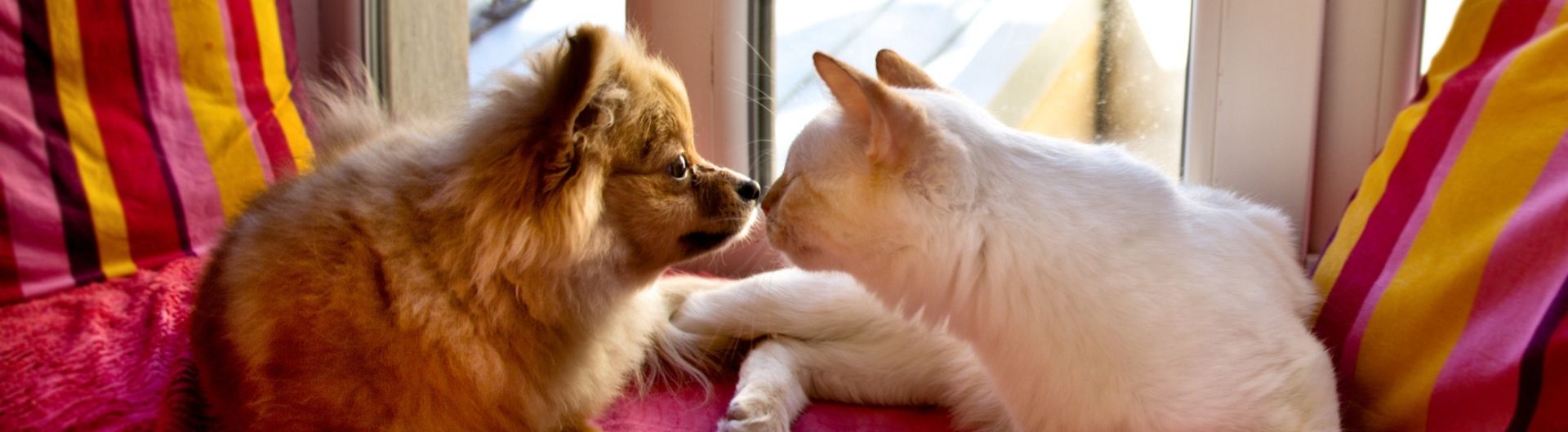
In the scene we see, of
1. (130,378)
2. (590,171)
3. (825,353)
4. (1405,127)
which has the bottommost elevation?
(825,353)

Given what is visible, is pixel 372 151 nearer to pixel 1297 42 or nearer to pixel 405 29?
pixel 405 29

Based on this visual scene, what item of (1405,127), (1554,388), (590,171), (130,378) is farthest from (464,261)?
(1405,127)

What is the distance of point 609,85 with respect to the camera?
1.09 meters

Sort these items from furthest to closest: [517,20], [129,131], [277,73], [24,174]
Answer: [517,20], [277,73], [129,131], [24,174]

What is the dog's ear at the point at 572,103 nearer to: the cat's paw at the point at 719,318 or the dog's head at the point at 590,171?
the dog's head at the point at 590,171

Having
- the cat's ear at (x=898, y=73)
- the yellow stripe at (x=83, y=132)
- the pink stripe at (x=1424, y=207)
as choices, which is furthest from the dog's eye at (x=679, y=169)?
the yellow stripe at (x=83, y=132)

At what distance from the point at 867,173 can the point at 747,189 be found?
20cm

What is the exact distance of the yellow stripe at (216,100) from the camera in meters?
1.58

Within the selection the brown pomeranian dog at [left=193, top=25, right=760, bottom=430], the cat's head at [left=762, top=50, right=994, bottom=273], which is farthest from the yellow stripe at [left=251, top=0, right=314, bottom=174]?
the cat's head at [left=762, top=50, right=994, bottom=273]

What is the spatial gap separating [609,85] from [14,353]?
0.81m

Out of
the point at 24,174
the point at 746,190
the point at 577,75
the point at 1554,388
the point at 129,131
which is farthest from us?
the point at 129,131

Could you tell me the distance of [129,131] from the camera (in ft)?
4.86

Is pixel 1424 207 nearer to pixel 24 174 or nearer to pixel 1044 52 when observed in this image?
pixel 1044 52

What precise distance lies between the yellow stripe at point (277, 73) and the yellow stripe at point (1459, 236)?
163cm
